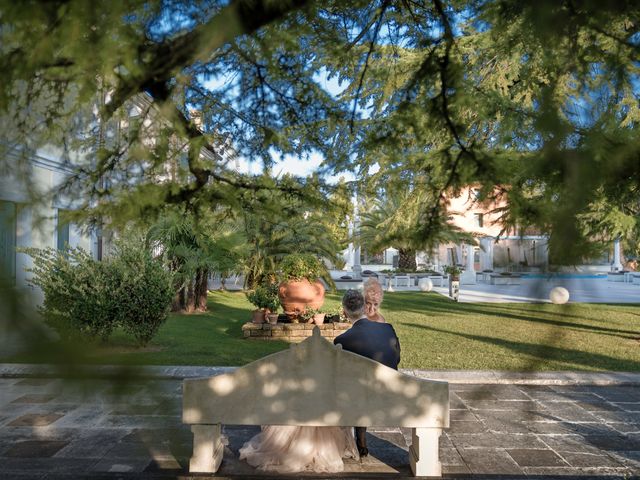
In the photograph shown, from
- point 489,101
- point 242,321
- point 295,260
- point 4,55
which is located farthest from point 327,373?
point 242,321

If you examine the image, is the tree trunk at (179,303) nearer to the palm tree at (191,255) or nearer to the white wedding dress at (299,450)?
the palm tree at (191,255)

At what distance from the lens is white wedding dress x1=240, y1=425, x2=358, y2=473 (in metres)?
4.40

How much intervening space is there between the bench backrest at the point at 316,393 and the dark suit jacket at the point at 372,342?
51 centimetres

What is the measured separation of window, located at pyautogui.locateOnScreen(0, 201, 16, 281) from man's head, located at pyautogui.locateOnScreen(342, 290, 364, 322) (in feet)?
13.7

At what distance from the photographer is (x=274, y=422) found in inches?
157

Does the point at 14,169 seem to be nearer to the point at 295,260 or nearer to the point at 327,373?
the point at 327,373

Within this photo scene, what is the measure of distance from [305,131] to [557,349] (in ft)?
6.52

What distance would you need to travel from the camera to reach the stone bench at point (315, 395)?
3932 mm

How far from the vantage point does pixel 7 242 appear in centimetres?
69

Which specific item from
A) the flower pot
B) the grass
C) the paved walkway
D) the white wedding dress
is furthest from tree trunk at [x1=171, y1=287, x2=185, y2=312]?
the white wedding dress

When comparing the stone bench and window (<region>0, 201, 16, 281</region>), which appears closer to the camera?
window (<region>0, 201, 16, 281</region>)

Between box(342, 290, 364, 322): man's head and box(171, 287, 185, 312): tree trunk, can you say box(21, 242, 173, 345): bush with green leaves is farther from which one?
box(171, 287, 185, 312): tree trunk

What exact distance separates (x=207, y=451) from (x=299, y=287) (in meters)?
7.67

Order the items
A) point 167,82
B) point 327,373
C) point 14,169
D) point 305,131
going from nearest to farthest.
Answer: point 14,169 → point 167,82 → point 305,131 → point 327,373
